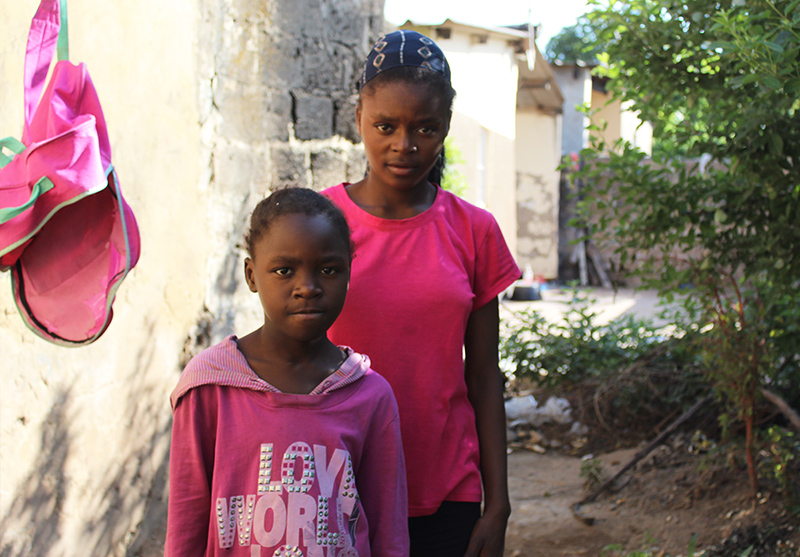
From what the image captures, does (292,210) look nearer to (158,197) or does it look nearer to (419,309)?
(419,309)

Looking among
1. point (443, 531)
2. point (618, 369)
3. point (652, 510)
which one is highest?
point (443, 531)

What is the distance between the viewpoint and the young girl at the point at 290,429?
1172 mm

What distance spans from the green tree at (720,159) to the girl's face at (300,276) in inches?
56.5

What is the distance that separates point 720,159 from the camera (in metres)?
2.64

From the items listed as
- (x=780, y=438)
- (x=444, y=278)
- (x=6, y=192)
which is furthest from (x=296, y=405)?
(x=780, y=438)

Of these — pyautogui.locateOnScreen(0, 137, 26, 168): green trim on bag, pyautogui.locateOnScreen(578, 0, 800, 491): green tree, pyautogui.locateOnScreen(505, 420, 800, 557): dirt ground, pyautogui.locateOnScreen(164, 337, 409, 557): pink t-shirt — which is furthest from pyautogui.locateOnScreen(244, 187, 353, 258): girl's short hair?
pyautogui.locateOnScreen(505, 420, 800, 557): dirt ground

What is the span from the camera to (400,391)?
1.42 m

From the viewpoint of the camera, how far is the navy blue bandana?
1.43 m

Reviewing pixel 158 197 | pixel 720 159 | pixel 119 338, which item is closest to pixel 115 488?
pixel 119 338

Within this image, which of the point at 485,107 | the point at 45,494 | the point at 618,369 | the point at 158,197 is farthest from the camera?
the point at 485,107

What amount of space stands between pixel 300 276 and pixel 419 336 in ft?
1.00

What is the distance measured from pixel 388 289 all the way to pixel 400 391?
0.68 ft

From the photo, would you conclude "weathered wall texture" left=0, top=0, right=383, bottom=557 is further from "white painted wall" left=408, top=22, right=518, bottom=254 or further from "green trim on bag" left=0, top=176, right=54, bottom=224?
"white painted wall" left=408, top=22, right=518, bottom=254

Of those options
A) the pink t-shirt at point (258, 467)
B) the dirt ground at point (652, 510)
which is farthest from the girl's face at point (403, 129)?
the dirt ground at point (652, 510)
